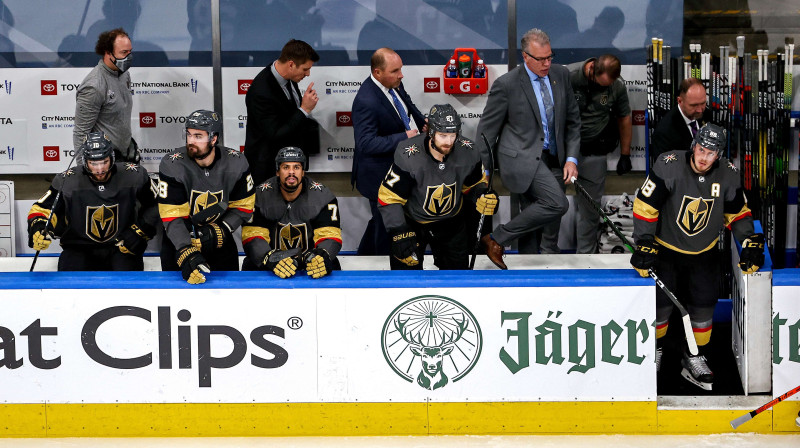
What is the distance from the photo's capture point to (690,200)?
538 centimetres

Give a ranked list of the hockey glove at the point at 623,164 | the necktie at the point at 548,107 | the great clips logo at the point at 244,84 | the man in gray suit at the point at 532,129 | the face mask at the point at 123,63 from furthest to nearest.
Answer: the great clips logo at the point at 244,84 < the hockey glove at the point at 623,164 < the face mask at the point at 123,63 < the necktie at the point at 548,107 < the man in gray suit at the point at 532,129

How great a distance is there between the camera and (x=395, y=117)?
6621 mm

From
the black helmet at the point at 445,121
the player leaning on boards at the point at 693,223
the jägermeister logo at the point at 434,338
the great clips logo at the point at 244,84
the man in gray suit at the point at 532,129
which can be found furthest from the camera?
the great clips logo at the point at 244,84

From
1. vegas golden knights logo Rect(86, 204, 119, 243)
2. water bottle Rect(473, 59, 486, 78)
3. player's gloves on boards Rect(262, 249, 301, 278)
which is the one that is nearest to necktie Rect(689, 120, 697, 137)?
water bottle Rect(473, 59, 486, 78)

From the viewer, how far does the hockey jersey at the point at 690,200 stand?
5.35 metres

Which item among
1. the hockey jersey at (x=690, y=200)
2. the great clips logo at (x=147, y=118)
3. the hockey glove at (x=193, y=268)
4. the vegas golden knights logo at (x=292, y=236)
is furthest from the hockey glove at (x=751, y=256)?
the great clips logo at (x=147, y=118)

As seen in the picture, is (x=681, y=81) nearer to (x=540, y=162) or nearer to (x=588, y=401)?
(x=540, y=162)

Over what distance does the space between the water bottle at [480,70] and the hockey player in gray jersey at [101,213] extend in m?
2.46

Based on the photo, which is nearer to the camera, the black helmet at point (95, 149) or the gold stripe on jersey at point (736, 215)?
the gold stripe on jersey at point (736, 215)

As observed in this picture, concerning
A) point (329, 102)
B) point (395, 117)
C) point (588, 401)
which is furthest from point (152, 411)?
point (329, 102)

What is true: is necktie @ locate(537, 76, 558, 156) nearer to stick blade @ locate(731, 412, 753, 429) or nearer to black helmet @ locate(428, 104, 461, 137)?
black helmet @ locate(428, 104, 461, 137)

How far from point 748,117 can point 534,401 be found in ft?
9.82

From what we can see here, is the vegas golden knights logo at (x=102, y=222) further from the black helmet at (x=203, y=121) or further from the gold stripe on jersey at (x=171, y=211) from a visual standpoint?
the black helmet at (x=203, y=121)

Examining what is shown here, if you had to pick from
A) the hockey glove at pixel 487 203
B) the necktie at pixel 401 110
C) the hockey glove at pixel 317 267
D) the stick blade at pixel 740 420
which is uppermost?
the necktie at pixel 401 110
